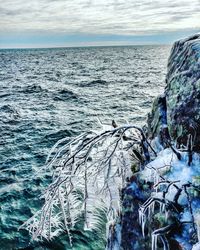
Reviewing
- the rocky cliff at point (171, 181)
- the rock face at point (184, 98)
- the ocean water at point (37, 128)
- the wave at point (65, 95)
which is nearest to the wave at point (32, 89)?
the ocean water at point (37, 128)

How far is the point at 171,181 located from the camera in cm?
476

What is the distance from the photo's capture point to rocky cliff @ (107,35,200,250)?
4.48 metres

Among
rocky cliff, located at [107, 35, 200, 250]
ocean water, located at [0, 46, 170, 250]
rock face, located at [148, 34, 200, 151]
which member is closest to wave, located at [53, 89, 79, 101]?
→ ocean water, located at [0, 46, 170, 250]

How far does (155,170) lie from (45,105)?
23472mm

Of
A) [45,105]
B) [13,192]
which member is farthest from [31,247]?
[45,105]

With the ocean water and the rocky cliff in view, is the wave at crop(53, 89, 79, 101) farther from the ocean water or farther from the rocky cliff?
the rocky cliff

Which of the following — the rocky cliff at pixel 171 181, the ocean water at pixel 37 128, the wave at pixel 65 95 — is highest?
the rocky cliff at pixel 171 181

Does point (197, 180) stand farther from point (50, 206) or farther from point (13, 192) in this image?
point (13, 192)

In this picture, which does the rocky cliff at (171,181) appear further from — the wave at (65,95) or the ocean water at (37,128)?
the wave at (65,95)

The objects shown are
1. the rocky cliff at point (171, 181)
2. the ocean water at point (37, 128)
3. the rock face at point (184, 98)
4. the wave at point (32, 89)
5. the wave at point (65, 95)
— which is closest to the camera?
the rocky cliff at point (171, 181)

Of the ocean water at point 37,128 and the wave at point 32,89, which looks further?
the wave at point 32,89

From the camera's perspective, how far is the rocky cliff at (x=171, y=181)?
14.7 ft

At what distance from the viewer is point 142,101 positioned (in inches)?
1121

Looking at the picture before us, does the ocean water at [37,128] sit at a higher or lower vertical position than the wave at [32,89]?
lower
